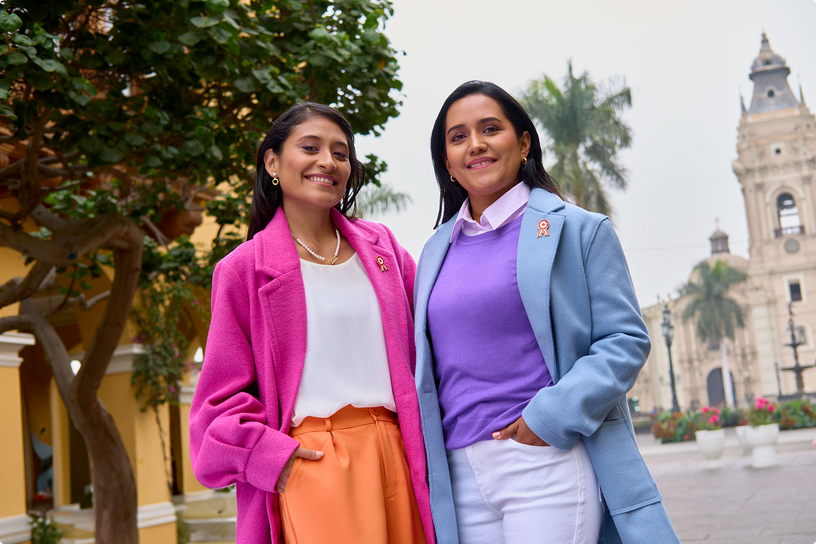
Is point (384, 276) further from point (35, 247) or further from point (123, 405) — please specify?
point (123, 405)

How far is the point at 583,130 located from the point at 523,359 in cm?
1904

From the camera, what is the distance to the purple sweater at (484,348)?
200 cm

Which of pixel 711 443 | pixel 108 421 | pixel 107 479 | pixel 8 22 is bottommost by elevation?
pixel 711 443

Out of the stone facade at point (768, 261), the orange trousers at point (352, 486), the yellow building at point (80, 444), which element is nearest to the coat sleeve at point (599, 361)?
the orange trousers at point (352, 486)

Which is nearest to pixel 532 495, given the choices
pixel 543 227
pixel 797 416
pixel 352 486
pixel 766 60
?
pixel 352 486

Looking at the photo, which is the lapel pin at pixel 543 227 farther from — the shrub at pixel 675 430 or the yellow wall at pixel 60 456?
the shrub at pixel 675 430

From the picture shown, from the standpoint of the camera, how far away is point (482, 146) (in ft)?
7.16

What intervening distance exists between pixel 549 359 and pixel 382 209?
1439 centimetres

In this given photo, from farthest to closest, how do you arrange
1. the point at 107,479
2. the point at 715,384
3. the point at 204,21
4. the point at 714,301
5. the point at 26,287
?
1. the point at 715,384
2. the point at 714,301
3. the point at 107,479
4. the point at 26,287
5. the point at 204,21

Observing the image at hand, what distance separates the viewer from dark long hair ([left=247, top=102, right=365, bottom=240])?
2285 mm

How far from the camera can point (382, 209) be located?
16.2 metres

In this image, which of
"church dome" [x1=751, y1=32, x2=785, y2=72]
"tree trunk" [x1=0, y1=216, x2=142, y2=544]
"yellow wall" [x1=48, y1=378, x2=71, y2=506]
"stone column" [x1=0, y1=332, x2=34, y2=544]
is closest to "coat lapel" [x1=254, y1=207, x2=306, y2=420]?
"tree trunk" [x1=0, y1=216, x2=142, y2=544]

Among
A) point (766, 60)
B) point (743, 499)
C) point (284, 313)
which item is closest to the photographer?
point (284, 313)

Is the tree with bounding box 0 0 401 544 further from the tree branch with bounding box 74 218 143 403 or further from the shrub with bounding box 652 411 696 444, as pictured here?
the shrub with bounding box 652 411 696 444
